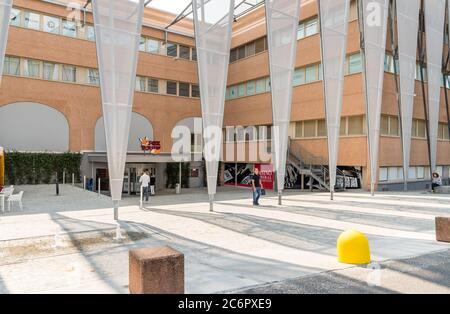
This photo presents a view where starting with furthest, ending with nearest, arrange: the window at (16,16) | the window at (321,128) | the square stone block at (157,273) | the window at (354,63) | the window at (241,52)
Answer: the window at (241,52)
the window at (321,128)
the window at (16,16)
the window at (354,63)
the square stone block at (157,273)

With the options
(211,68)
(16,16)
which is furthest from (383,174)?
(16,16)

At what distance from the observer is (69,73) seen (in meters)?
31.6

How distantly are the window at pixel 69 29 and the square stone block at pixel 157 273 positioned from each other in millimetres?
30432

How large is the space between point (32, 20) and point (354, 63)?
84.4 feet

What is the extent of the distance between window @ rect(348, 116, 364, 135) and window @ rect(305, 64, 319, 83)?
188 inches

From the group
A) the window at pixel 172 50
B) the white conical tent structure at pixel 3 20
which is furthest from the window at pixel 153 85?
the white conical tent structure at pixel 3 20

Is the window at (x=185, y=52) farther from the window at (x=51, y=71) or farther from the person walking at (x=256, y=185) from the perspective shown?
the person walking at (x=256, y=185)

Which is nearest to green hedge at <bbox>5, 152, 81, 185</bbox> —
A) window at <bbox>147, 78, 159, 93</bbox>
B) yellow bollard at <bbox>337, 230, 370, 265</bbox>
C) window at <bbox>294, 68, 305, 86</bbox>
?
window at <bbox>147, 78, 159, 93</bbox>

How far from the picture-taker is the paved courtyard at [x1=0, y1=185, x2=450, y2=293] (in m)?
7.18

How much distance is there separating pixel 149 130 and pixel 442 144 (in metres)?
27.4

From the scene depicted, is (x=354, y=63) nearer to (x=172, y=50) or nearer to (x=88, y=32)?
(x=172, y=50)

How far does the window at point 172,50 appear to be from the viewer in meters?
37.6

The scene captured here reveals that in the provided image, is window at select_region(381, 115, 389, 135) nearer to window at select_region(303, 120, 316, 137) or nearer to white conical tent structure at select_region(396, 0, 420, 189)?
white conical tent structure at select_region(396, 0, 420, 189)
